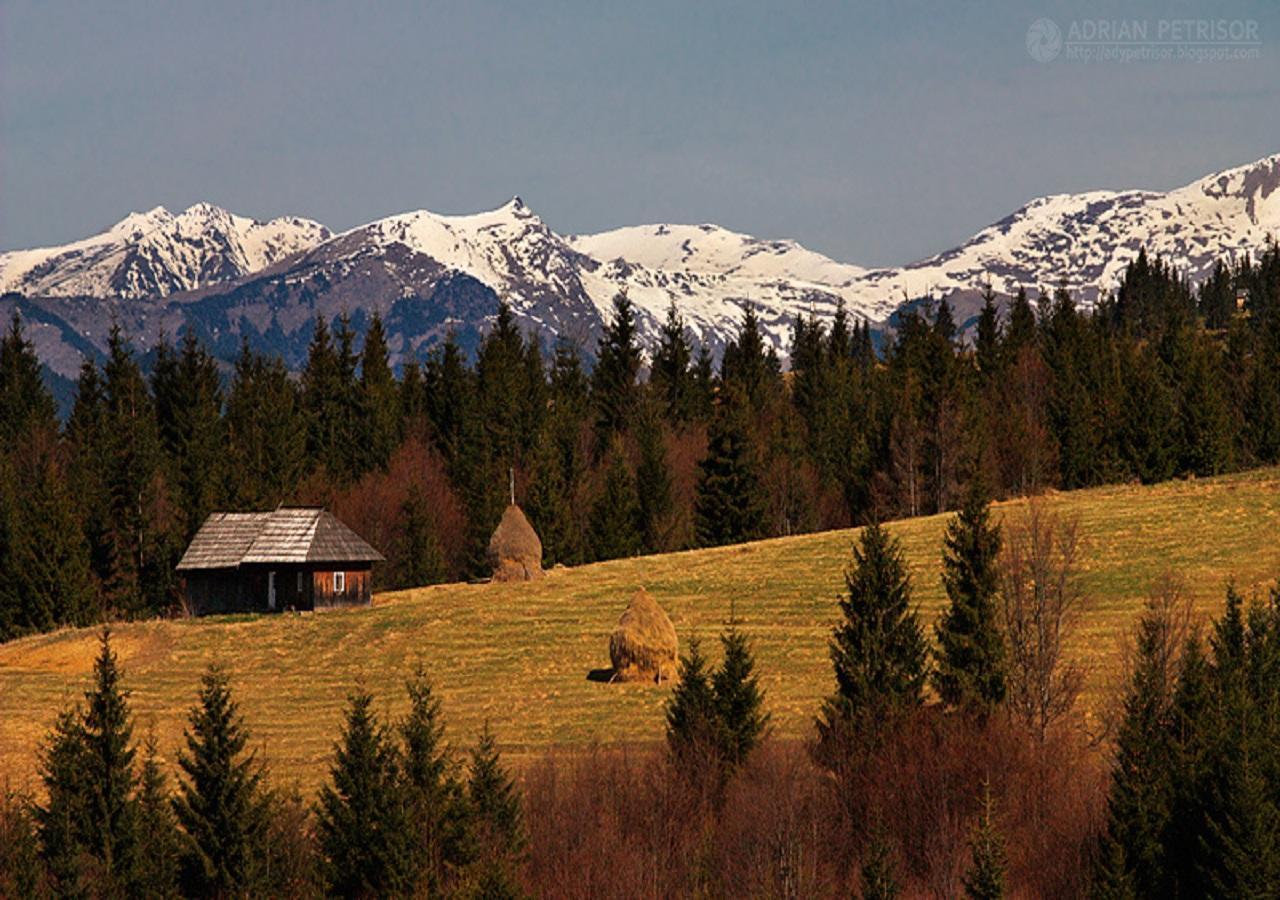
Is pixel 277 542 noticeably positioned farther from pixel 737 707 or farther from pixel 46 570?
pixel 737 707

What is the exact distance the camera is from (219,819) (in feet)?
134

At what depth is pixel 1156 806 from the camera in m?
39.4

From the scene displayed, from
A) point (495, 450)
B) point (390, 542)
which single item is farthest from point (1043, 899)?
point (495, 450)

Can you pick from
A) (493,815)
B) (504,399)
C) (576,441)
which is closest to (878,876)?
(493,815)

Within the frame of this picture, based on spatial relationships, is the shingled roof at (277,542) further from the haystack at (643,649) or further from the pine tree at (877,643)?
the pine tree at (877,643)

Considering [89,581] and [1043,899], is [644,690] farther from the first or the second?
[89,581]

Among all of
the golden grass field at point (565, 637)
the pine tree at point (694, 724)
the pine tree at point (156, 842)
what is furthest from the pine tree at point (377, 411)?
the pine tree at point (156, 842)

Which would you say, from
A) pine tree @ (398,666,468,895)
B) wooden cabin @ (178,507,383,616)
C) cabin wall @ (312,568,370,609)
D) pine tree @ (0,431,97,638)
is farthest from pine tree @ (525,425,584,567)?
pine tree @ (398,666,468,895)

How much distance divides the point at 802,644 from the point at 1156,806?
24380mm

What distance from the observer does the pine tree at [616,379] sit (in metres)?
129

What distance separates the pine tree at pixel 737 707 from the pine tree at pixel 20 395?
87.9m

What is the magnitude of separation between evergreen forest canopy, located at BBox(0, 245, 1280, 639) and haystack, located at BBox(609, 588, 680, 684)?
92.3 feet

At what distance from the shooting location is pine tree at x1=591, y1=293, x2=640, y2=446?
424 feet

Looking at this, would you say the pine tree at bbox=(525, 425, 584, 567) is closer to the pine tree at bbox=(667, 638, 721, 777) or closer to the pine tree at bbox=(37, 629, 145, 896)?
the pine tree at bbox=(667, 638, 721, 777)
